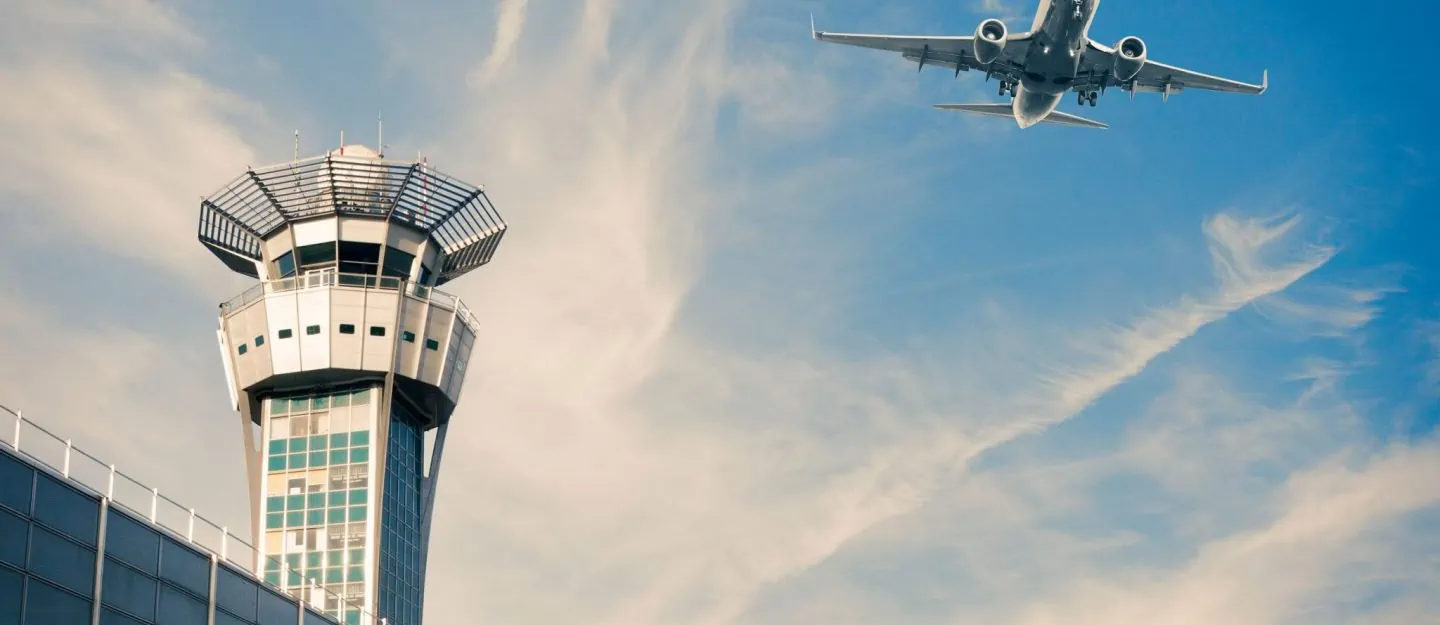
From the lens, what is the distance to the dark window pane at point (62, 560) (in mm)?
54531

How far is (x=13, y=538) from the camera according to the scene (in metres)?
53.5

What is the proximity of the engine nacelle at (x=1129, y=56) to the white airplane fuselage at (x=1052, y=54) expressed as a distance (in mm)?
2401

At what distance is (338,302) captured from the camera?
155500 millimetres

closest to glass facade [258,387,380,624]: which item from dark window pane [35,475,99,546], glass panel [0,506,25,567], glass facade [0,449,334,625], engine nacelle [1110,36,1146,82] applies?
engine nacelle [1110,36,1146,82]

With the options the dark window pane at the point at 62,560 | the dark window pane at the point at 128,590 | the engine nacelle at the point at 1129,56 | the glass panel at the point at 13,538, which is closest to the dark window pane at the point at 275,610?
the dark window pane at the point at 128,590

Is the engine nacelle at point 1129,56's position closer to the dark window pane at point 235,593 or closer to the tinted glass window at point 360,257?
the dark window pane at point 235,593

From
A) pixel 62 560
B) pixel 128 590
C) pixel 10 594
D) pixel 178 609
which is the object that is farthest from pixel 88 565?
pixel 178 609

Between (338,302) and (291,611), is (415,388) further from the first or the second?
(291,611)

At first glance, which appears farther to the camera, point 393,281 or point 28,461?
point 393,281

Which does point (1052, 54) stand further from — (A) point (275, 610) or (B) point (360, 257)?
(B) point (360, 257)

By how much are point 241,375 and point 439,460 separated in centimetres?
2059

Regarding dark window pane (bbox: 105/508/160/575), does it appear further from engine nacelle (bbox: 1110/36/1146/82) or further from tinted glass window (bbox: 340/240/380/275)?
tinted glass window (bbox: 340/240/380/275)

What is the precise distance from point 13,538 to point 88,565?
12.3 feet

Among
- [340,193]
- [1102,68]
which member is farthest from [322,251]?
[1102,68]
